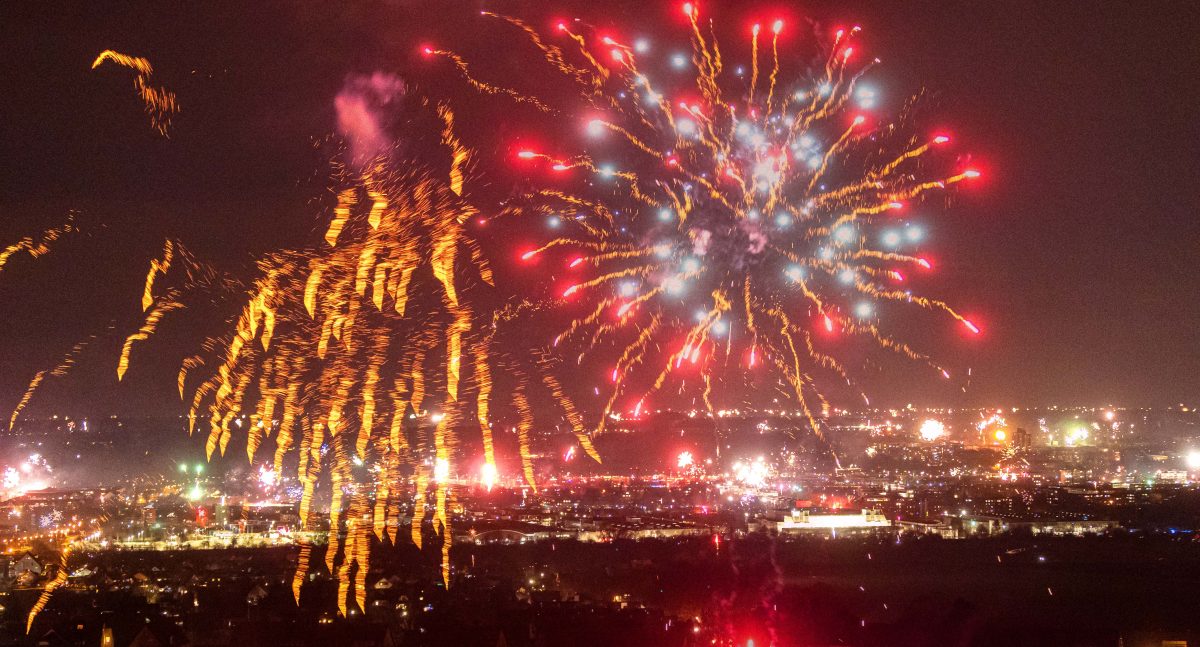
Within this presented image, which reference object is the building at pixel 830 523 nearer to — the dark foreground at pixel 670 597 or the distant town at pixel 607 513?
the distant town at pixel 607 513

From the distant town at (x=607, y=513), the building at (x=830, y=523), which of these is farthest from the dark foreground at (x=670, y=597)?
the building at (x=830, y=523)

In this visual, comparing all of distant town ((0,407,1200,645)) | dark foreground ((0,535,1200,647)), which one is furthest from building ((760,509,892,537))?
dark foreground ((0,535,1200,647))

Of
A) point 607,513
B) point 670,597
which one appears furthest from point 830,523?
point 670,597

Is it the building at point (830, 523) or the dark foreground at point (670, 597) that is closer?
the dark foreground at point (670, 597)

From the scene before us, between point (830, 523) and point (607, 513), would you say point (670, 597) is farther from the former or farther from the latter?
point (607, 513)

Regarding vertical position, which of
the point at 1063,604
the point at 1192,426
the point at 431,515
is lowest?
the point at 1063,604

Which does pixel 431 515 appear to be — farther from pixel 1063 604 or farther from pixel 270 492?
pixel 1063 604

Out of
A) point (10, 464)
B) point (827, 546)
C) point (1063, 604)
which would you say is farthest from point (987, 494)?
point (10, 464)

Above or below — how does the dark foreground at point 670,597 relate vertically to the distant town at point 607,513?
below
